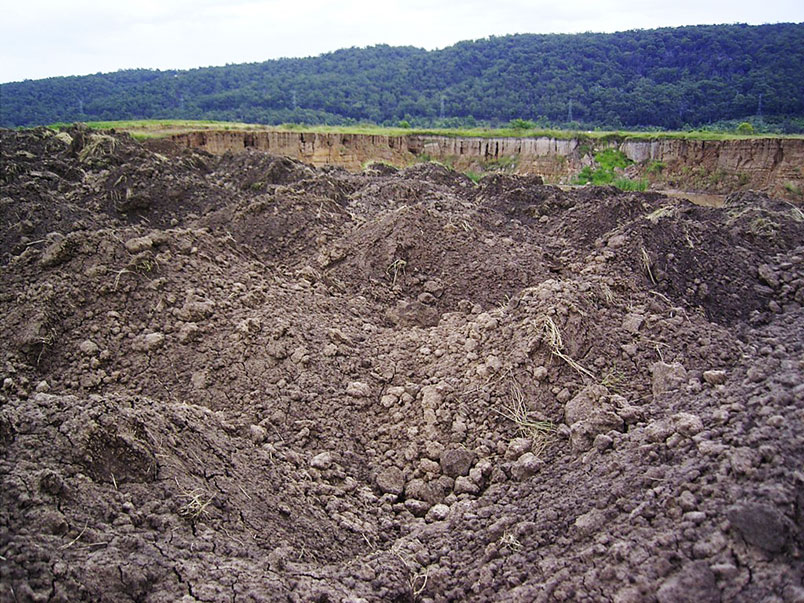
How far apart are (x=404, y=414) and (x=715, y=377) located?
2083 mm

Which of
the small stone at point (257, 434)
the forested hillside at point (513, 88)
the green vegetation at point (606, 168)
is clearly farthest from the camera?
the forested hillside at point (513, 88)

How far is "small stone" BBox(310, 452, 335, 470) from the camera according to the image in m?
3.75

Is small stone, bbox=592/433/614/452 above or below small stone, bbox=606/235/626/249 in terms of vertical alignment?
below

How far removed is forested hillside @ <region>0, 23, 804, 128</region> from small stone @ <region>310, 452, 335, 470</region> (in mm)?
38354

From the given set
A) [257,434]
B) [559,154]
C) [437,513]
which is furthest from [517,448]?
[559,154]

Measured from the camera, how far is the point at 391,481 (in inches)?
147

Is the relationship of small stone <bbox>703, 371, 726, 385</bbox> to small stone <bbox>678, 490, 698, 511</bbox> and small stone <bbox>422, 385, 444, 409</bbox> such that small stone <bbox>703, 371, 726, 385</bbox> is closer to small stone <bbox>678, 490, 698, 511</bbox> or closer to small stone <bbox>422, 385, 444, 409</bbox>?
small stone <bbox>678, 490, 698, 511</bbox>

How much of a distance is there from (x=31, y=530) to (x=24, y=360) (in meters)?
2.88

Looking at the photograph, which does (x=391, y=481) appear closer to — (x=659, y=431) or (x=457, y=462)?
(x=457, y=462)

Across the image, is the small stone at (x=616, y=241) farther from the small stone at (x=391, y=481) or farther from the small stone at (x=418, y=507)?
the small stone at (x=418, y=507)

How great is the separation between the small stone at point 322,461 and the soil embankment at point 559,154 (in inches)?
623

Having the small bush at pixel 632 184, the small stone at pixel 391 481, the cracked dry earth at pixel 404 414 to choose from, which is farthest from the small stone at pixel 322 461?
the small bush at pixel 632 184

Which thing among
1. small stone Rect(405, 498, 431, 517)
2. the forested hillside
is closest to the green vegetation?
small stone Rect(405, 498, 431, 517)

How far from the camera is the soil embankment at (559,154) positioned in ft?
53.7
